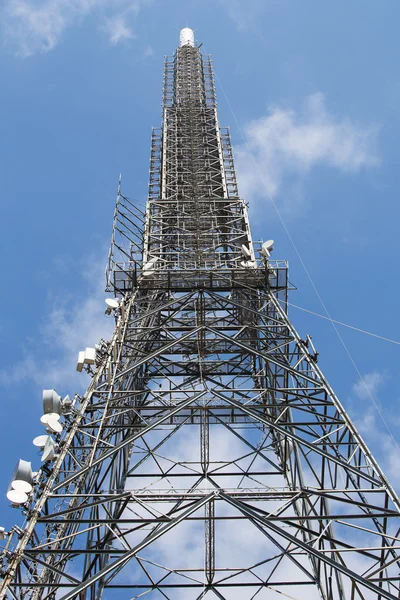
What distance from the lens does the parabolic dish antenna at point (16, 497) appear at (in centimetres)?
1611

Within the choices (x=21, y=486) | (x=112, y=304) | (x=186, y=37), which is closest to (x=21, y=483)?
(x=21, y=486)

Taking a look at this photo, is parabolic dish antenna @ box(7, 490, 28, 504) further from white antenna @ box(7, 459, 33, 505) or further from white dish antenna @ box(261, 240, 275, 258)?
white dish antenna @ box(261, 240, 275, 258)

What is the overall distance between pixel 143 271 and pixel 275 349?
776cm

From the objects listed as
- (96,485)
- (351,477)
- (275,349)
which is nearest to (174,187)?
(275,349)

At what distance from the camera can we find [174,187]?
40.5 meters

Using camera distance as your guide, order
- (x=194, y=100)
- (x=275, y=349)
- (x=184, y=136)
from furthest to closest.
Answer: (x=194, y=100)
(x=184, y=136)
(x=275, y=349)

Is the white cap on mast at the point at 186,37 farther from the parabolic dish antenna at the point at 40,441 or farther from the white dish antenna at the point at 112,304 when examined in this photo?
the parabolic dish antenna at the point at 40,441

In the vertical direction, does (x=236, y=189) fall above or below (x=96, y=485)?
above

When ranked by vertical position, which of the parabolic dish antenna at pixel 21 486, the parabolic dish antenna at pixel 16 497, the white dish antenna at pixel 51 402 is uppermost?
the white dish antenna at pixel 51 402

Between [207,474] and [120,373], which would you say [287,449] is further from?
[120,373]

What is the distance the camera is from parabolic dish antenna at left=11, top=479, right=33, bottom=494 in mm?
16328

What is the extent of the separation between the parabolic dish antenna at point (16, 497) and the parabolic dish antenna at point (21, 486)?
0.26 feet

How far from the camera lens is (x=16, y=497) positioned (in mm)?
16141

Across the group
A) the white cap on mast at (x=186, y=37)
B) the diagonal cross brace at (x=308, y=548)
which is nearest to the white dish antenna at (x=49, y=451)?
the diagonal cross brace at (x=308, y=548)
